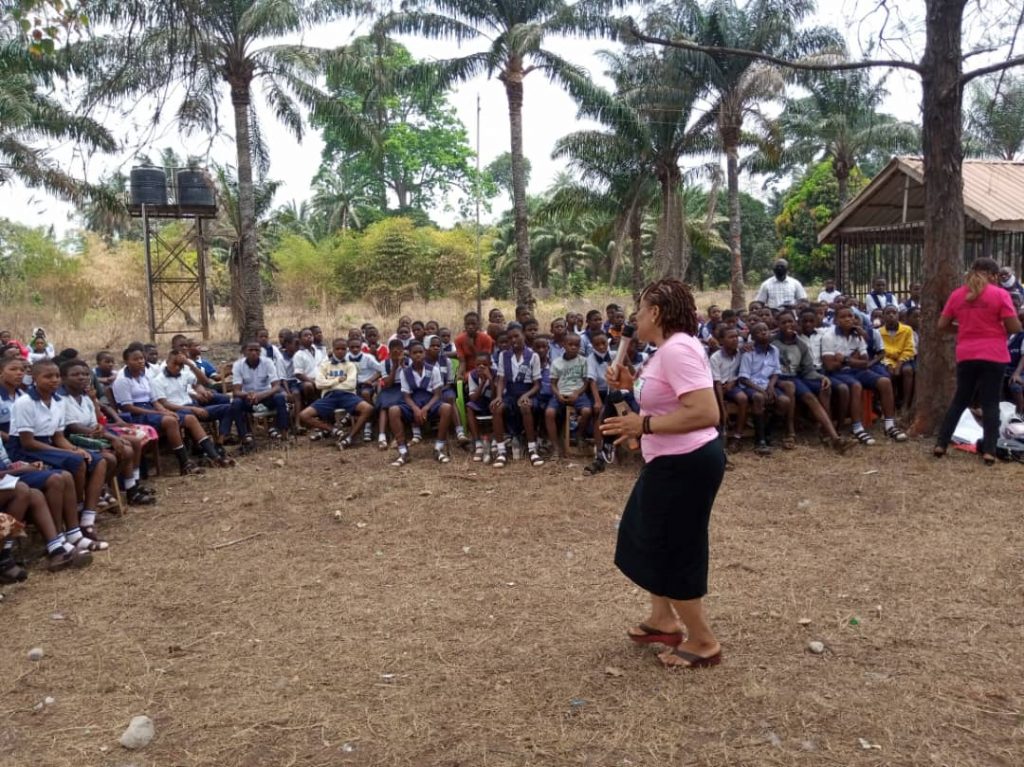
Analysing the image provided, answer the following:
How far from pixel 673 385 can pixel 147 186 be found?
15472 millimetres

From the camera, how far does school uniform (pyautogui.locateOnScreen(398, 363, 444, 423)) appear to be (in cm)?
859

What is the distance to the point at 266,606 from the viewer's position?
4703 mm

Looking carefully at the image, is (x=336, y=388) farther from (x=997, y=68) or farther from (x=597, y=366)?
(x=997, y=68)

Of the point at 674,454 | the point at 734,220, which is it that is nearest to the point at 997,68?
the point at 674,454

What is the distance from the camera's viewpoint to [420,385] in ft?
28.3

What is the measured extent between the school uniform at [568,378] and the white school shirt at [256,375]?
3332 mm

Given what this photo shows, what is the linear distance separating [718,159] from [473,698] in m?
19.7

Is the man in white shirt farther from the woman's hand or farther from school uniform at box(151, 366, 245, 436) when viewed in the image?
the woman's hand

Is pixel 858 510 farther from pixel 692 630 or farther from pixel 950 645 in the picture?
pixel 692 630

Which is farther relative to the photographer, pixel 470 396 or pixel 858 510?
pixel 470 396

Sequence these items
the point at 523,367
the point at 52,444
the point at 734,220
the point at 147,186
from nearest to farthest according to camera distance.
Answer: the point at 52,444 → the point at 523,367 → the point at 147,186 → the point at 734,220

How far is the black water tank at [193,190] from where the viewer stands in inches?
641

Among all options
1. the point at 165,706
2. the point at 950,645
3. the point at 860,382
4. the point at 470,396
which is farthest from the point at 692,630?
the point at 860,382

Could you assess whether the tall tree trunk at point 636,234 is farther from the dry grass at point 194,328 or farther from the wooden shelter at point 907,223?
the wooden shelter at point 907,223
